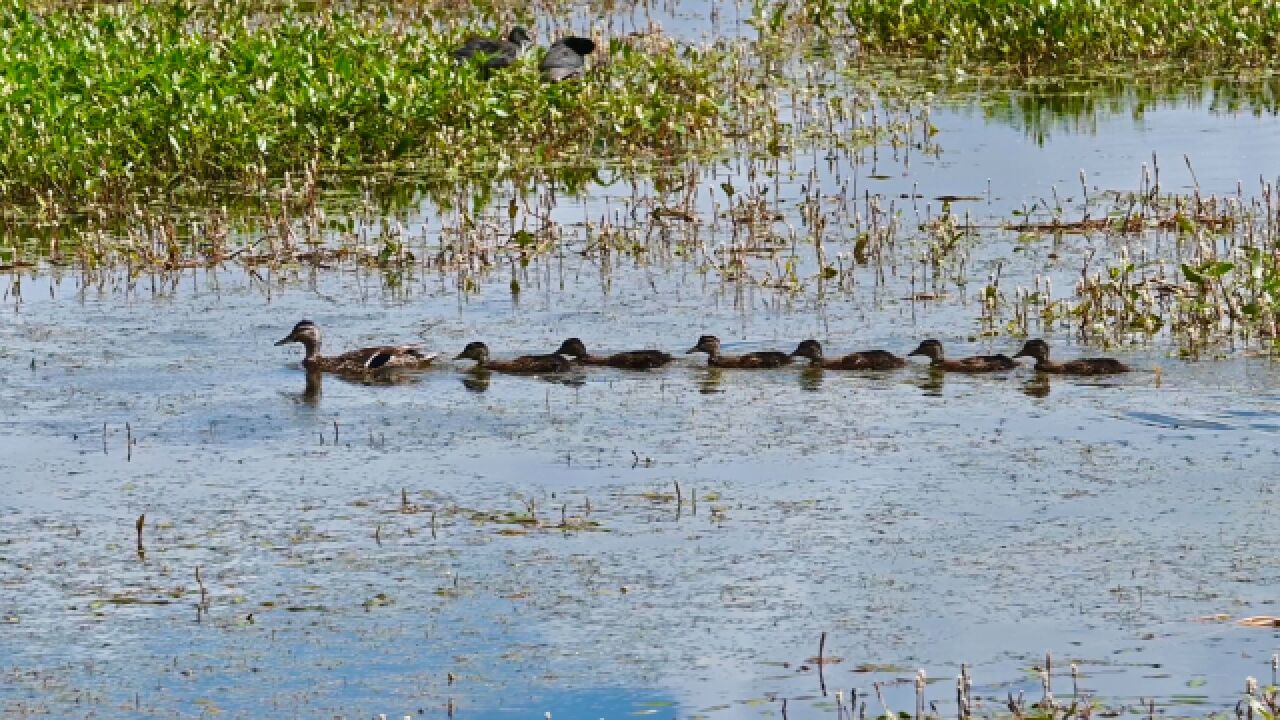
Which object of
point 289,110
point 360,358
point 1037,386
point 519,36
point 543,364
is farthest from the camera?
point 519,36

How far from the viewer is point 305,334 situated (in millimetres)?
13047

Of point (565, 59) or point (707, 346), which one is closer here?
point (707, 346)

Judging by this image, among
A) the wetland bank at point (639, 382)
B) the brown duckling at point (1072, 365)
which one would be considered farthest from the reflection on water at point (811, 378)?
the brown duckling at point (1072, 365)

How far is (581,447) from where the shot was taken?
11062 mm

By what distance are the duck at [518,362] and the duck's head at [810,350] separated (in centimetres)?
129

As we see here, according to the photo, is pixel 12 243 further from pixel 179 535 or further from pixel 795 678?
pixel 795 678

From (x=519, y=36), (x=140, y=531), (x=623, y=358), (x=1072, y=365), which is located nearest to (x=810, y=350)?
(x=623, y=358)

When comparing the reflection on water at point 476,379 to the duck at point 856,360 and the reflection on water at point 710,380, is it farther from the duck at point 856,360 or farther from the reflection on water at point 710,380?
the duck at point 856,360

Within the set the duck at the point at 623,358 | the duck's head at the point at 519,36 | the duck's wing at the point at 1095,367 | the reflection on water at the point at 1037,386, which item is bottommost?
the reflection on water at the point at 1037,386

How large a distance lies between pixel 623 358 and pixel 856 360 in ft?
4.25

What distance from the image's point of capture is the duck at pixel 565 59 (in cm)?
2098

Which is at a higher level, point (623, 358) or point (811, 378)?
point (623, 358)

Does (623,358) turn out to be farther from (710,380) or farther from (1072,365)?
(1072,365)

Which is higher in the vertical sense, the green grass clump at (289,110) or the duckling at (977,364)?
the green grass clump at (289,110)
